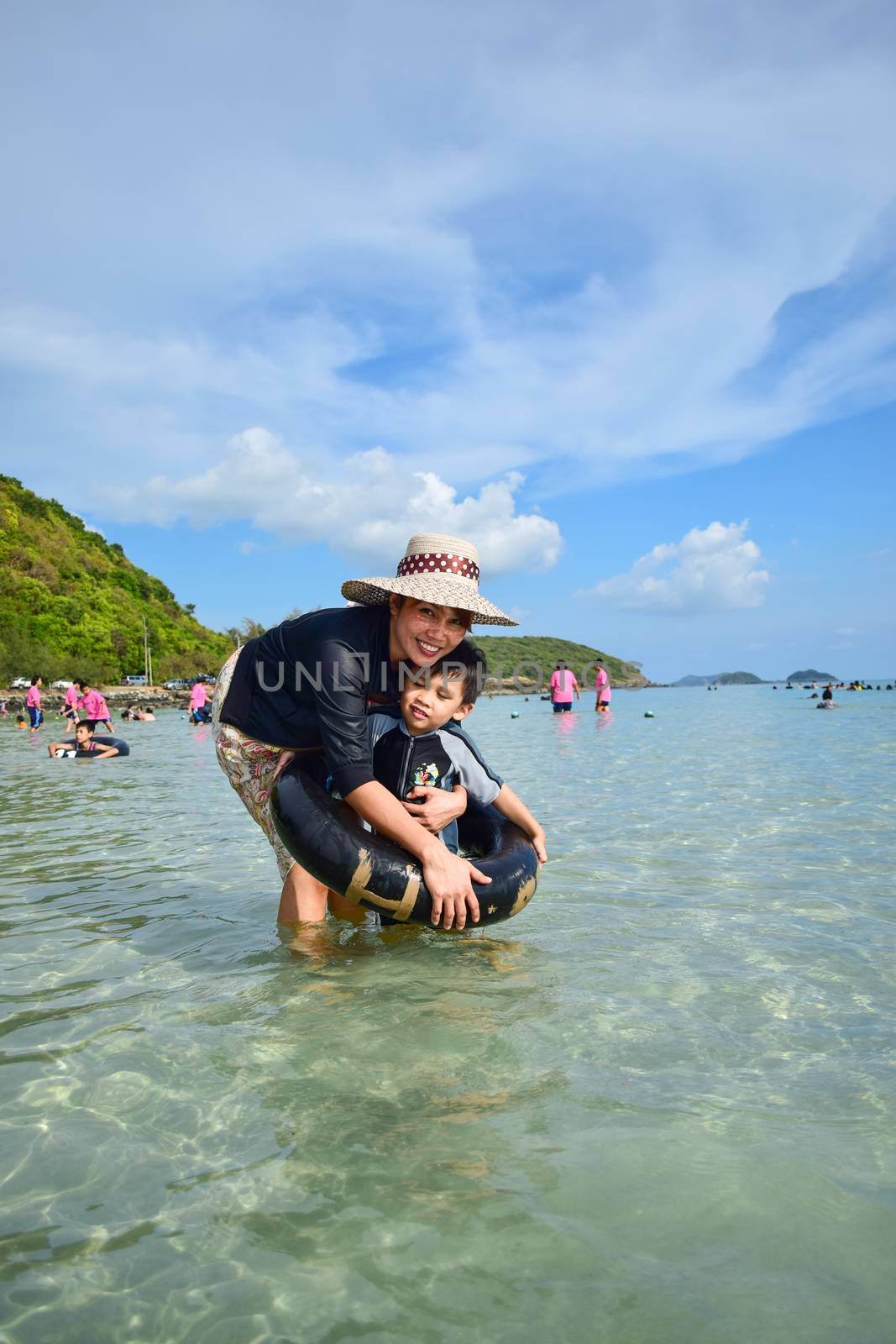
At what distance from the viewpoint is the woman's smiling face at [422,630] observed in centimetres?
374

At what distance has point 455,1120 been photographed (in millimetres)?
2561

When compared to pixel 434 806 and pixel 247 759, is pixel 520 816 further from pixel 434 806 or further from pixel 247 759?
pixel 247 759

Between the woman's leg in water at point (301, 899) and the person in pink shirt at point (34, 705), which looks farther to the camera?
the person in pink shirt at point (34, 705)

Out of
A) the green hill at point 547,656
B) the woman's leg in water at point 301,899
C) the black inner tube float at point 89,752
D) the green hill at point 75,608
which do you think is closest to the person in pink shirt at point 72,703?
the black inner tube float at point 89,752

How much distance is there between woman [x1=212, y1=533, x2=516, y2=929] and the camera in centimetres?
358

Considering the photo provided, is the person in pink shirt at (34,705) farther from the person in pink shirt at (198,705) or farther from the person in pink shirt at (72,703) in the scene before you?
the person in pink shirt at (198,705)

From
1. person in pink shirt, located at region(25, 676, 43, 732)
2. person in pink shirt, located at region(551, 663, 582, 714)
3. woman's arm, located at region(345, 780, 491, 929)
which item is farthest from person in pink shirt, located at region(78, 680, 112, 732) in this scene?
woman's arm, located at region(345, 780, 491, 929)

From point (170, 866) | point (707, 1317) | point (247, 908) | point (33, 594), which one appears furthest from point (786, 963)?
point (33, 594)

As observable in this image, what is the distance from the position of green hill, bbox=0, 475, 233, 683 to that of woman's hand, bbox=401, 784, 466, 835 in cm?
6906

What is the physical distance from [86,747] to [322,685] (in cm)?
1527

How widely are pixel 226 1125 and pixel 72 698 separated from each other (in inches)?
847

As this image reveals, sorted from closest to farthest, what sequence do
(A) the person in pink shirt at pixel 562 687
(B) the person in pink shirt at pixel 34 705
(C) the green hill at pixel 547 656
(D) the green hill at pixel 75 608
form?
(B) the person in pink shirt at pixel 34 705 → (A) the person in pink shirt at pixel 562 687 → (D) the green hill at pixel 75 608 → (C) the green hill at pixel 547 656

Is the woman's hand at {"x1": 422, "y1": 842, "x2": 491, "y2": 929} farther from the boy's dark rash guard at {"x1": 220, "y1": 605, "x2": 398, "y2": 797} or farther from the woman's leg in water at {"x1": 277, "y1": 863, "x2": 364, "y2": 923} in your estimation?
the woman's leg in water at {"x1": 277, "y1": 863, "x2": 364, "y2": 923}

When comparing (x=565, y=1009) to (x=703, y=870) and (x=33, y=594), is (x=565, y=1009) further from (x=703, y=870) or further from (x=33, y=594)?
(x=33, y=594)
